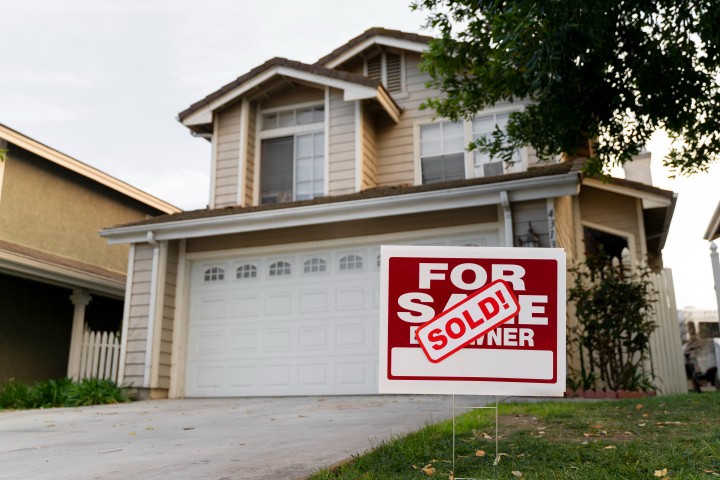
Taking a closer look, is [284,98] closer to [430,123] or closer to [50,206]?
[430,123]

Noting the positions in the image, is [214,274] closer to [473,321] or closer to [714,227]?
[473,321]

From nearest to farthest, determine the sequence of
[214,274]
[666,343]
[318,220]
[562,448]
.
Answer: [562,448] → [666,343] → [318,220] → [214,274]

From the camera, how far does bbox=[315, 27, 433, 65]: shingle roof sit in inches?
513

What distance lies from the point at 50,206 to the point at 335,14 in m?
7.72

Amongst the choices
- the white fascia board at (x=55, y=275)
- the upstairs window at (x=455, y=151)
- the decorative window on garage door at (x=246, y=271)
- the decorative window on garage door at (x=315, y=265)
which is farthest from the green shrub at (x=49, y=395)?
the upstairs window at (x=455, y=151)

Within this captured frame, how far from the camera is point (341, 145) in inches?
492

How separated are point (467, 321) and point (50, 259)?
1204cm

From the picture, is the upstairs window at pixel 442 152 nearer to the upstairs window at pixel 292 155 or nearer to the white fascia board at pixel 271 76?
the white fascia board at pixel 271 76

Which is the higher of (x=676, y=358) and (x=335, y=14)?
(x=335, y=14)

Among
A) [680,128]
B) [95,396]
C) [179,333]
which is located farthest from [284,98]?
[680,128]

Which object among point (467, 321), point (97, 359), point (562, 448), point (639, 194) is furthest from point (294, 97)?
point (467, 321)

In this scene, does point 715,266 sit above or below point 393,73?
below

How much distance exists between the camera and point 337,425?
6262 millimetres

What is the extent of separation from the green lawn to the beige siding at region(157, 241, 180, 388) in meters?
6.79
